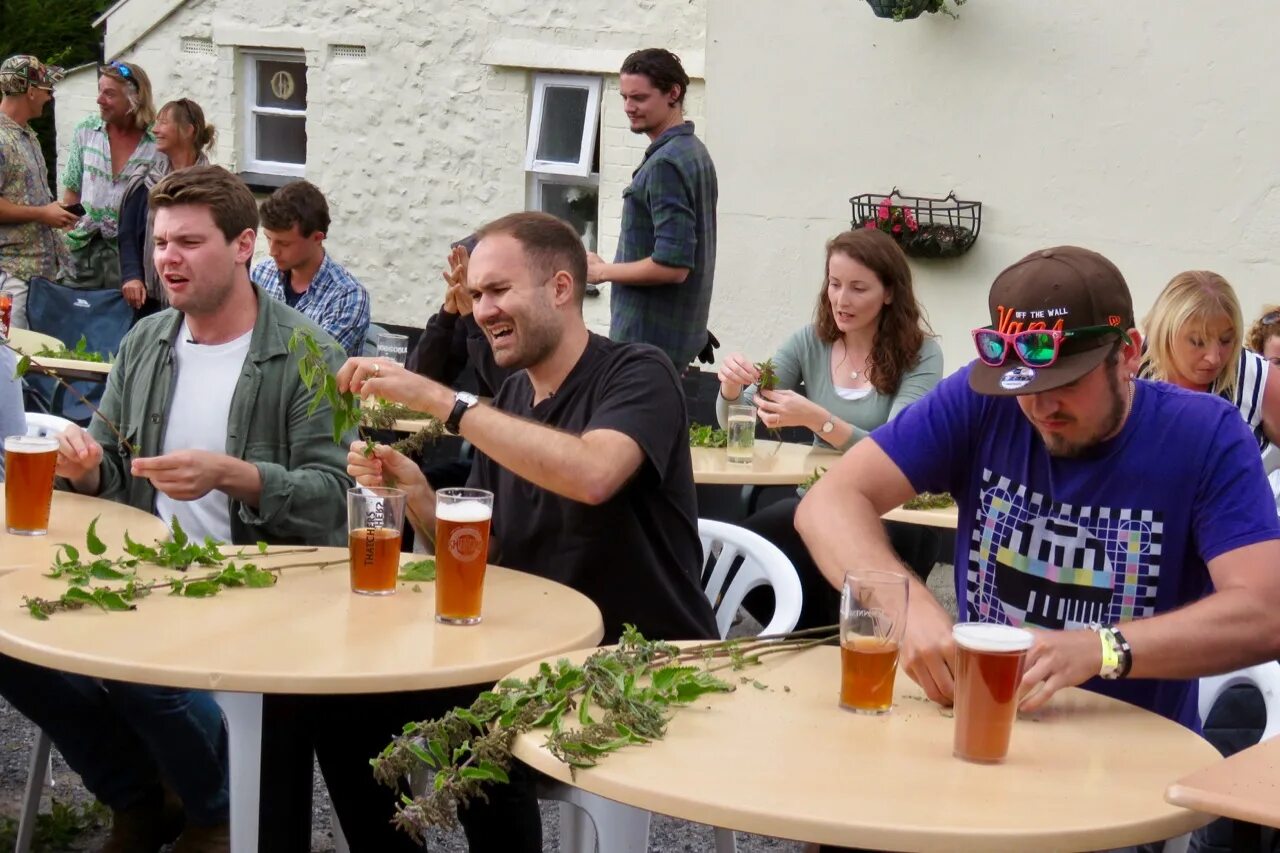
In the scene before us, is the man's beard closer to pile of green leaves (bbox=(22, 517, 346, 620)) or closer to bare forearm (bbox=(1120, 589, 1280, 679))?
bare forearm (bbox=(1120, 589, 1280, 679))

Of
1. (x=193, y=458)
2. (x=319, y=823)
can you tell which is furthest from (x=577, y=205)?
(x=193, y=458)

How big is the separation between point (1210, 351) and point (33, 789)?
3.40 meters

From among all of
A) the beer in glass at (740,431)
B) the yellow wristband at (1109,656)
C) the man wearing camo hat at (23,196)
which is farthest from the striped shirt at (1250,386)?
the man wearing camo hat at (23,196)

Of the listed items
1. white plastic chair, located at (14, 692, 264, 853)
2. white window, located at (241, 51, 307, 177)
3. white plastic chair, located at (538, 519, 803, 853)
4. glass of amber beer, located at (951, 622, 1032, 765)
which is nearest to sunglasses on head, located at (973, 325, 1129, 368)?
glass of amber beer, located at (951, 622, 1032, 765)

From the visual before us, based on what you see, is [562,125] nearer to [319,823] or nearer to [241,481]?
[319,823]

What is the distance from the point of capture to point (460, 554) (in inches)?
103

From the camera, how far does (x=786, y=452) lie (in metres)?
5.37

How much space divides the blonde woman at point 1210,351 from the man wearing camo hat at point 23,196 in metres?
5.70

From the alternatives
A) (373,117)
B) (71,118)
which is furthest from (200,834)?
(71,118)

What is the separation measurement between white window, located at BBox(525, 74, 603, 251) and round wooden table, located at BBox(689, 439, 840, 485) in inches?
168

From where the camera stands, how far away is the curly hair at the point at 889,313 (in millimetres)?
5227

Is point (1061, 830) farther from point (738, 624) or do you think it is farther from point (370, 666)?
point (738, 624)

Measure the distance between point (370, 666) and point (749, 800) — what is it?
0.74 meters

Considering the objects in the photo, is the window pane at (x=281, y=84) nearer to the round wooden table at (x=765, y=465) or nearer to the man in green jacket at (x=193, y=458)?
the round wooden table at (x=765, y=465)
